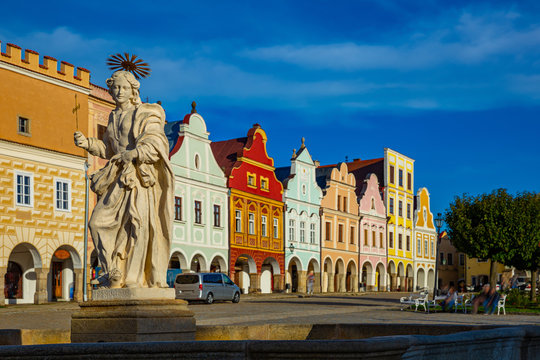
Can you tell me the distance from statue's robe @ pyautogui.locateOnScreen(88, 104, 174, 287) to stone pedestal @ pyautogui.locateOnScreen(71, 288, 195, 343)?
0.15 meters

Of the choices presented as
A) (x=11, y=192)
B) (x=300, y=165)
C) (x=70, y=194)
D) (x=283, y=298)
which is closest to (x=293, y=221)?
(x=300, y=165)

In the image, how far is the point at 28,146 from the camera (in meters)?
33.0

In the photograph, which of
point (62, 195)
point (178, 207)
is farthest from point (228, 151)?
point (62, 195)

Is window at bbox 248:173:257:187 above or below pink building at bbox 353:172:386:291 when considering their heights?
above

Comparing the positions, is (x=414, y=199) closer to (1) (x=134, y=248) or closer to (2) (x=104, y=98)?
(2) (x=104, y=98)

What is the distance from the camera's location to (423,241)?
2825 inches

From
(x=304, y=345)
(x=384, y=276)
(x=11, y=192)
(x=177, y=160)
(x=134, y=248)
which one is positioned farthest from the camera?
(x=384, y=276)

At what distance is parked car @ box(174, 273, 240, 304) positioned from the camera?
3356 centimetres

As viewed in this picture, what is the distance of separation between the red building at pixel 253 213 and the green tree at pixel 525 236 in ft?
49.0

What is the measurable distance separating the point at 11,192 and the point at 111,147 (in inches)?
1050

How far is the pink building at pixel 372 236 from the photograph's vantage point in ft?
200

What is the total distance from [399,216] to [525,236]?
29.5 m

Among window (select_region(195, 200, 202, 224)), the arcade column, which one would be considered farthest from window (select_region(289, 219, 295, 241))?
the arcade column

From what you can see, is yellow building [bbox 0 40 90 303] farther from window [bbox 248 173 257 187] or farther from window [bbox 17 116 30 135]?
window [bbox 248 173 257 187]
